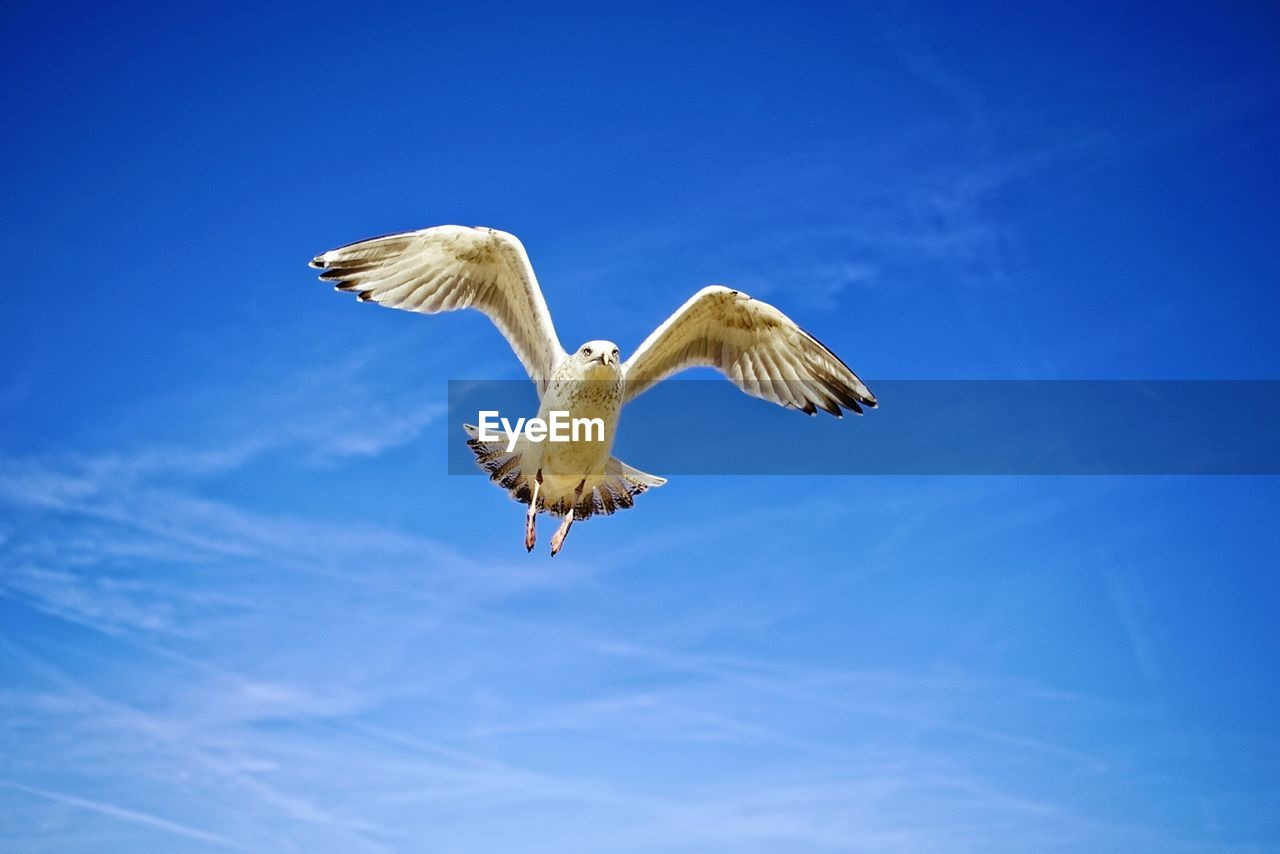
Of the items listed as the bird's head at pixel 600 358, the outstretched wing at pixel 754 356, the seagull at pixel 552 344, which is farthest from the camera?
the outstretched wing at pixel 754 356

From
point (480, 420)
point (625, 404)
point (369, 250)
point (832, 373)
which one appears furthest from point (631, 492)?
point (369, 250)

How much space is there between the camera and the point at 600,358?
923 cm

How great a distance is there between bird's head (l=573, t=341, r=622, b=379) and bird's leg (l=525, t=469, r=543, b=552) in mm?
1077

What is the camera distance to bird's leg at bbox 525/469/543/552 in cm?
938

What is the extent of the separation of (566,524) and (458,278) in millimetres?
2314

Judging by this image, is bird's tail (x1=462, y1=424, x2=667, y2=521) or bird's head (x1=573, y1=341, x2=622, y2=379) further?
bird's tail (x1=462, y1=424, x2=667, y2=521)

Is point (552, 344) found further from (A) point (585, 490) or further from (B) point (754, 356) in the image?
(B) point (754, 356)

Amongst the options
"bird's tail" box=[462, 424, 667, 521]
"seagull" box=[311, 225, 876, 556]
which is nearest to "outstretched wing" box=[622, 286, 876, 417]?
"seagull" box=[311, 225, 876, 556]

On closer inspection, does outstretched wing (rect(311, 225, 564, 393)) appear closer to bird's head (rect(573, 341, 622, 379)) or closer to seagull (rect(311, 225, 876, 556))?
seagull (rect(311, 225, 876, 556))

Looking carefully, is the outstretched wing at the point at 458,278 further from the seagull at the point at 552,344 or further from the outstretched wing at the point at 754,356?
the outstretched wing at the point at 754,356

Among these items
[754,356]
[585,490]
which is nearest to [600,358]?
[585,490]

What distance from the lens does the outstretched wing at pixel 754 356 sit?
1020cm

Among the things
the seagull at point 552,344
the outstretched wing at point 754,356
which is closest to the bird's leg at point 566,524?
the seagull at point 552,344

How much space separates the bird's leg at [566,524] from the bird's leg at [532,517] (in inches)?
7.0
